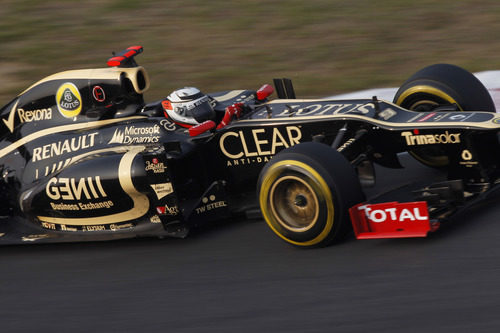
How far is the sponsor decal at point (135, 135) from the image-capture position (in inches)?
264

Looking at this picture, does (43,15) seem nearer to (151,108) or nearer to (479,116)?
(151,108)

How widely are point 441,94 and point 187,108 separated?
222cm

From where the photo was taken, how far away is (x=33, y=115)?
287 inches

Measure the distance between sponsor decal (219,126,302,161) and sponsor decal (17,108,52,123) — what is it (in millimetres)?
1878

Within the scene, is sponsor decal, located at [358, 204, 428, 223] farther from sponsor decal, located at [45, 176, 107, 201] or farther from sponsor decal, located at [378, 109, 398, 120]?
sponsor decal, located at [45, 176, 107, 201]

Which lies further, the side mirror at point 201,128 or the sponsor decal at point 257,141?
the side mirror at point 201,128

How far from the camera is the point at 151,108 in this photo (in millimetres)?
7141

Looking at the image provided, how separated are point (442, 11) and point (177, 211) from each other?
350 inches

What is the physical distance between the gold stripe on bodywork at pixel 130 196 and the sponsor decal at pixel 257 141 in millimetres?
765

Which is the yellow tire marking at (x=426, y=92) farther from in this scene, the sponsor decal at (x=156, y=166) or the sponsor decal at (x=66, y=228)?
the sponsor decal at (x=66, y=228)

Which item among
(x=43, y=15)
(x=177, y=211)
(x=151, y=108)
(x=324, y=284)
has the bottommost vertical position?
(x=324, y=284)

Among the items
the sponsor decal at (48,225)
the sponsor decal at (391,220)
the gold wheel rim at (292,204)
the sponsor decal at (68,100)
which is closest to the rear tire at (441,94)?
the sponsor decal at (391,220)

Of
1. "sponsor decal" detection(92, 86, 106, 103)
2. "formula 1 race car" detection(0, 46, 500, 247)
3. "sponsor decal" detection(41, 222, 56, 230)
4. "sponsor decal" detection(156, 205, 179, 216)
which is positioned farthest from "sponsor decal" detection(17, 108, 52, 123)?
"sponsor decal" detection(156, 205, 179, 216)

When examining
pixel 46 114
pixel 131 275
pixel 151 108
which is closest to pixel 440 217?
pixel 131 275
